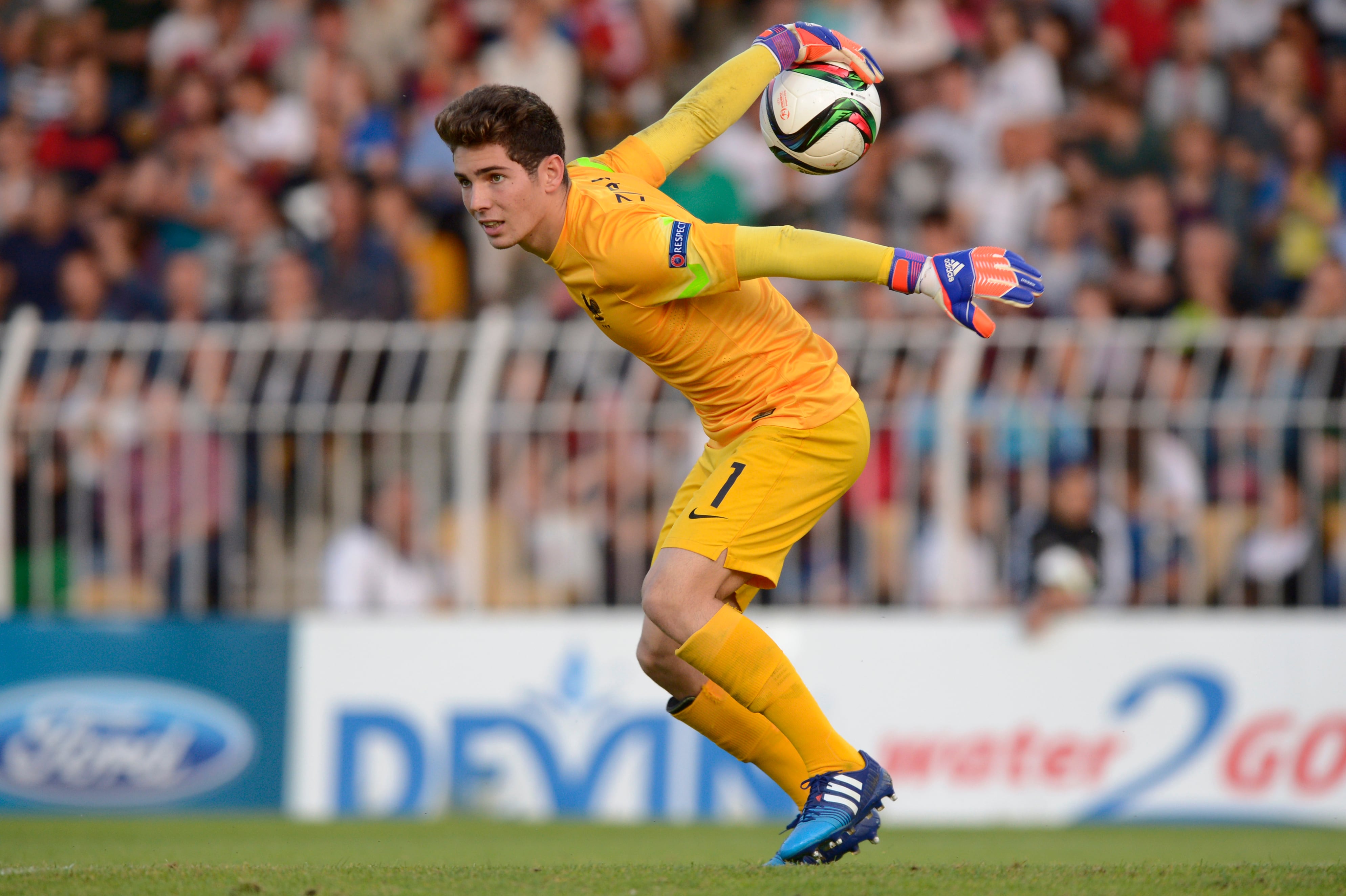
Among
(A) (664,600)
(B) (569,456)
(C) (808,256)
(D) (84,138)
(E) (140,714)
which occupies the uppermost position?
(D) (84,138)

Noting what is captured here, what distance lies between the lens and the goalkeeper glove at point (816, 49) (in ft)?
19.5

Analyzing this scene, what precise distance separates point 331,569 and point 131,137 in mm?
5315

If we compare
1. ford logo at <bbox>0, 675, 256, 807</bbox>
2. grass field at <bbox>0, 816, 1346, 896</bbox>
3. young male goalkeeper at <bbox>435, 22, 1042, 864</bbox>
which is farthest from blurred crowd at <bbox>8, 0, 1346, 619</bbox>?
young male goalkeeper at <bbox>435, 22, 1042, 864</bbox>

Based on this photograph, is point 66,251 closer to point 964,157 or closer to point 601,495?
point 601,495

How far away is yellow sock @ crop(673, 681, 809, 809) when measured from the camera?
575 centimetres

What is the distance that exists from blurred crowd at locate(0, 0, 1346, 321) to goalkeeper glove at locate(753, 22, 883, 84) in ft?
14.2

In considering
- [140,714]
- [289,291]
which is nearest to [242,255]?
[289,291]

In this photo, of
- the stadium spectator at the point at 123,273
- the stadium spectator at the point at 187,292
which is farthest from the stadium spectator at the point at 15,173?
the stadium spectator at the point at 187,292

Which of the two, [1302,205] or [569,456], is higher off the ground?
[1302,205]

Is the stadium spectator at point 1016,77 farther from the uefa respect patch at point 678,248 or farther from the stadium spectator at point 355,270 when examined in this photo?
the uefa respect patch at point 678,248

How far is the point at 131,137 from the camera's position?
524 inches

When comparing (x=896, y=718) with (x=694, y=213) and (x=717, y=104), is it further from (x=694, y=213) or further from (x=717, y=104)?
(x=717, y=104)

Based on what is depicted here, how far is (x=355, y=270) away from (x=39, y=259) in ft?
8.18

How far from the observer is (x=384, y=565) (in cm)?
961
